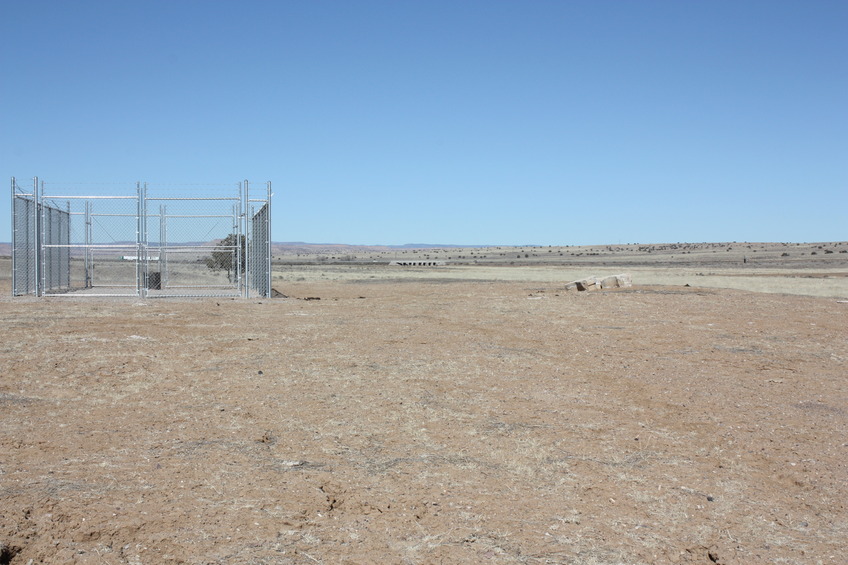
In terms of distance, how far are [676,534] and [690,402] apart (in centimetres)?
374

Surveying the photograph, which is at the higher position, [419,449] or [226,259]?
[226,259]

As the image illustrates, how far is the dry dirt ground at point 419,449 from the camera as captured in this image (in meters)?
4.41

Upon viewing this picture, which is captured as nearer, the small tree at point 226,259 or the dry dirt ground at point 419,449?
the dry dirt ground at point 419,449

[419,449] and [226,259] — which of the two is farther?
[226,259]

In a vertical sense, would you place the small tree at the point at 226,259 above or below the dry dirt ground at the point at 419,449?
above

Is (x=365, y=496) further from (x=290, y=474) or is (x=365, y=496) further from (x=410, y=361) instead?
(x=410, y=361)

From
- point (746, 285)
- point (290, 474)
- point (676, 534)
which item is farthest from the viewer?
point (746, 285)

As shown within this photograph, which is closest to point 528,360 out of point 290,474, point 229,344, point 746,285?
point 229,344

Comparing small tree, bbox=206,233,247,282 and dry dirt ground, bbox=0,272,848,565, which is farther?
small tree, bbox=206,233,247,282

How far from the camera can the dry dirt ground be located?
4.41 m

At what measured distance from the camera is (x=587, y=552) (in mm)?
4273

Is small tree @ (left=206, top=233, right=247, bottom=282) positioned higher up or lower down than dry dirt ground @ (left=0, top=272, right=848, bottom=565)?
higher up

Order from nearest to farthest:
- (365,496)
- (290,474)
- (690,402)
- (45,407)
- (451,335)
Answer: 1. (365,496)
2. (290,474)
3. (45,407)
4. (690,402)
5. (451,335)

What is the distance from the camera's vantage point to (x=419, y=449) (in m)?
6.22
